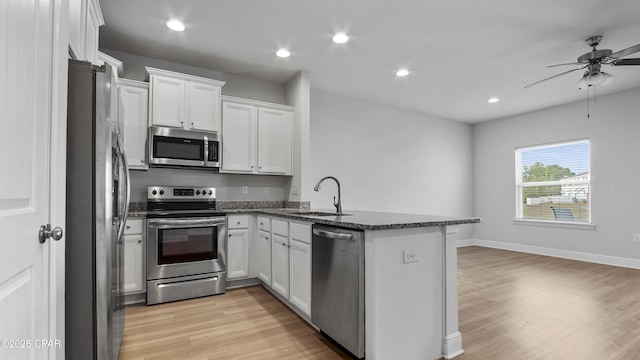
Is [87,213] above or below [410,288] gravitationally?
above

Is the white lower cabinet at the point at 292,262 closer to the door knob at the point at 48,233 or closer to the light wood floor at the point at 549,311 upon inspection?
the light wood floor at the point at 549,311

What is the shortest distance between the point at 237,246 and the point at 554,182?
19.0 feet

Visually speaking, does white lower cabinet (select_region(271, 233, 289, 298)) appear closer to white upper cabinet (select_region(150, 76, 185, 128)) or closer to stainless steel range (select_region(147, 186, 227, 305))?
stainless steel range (select_region(147, 186, 227, 305))

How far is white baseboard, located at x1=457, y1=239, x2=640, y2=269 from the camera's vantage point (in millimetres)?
4723

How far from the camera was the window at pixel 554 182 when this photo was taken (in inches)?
209

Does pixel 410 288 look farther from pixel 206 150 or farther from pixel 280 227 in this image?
pixel 206 150

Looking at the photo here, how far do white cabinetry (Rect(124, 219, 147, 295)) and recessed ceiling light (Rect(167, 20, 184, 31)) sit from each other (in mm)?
1919

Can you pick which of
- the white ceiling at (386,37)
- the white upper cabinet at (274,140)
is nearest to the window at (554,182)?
the white ceiling at (386,37)

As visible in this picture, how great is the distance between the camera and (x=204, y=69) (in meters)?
3.97

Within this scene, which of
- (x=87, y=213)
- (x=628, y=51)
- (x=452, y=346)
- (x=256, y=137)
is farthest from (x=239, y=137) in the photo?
(x=628, y=51)

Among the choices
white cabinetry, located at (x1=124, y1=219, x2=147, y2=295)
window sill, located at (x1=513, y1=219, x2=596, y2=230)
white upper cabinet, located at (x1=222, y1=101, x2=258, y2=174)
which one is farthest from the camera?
window sill, located at (x1=513, y1=219, x2=596, y2=230)

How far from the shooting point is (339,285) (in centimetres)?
207

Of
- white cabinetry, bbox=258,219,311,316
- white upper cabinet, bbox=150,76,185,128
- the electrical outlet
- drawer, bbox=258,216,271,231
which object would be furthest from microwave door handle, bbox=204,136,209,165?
the electrical outlet

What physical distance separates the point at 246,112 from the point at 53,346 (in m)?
3.16
